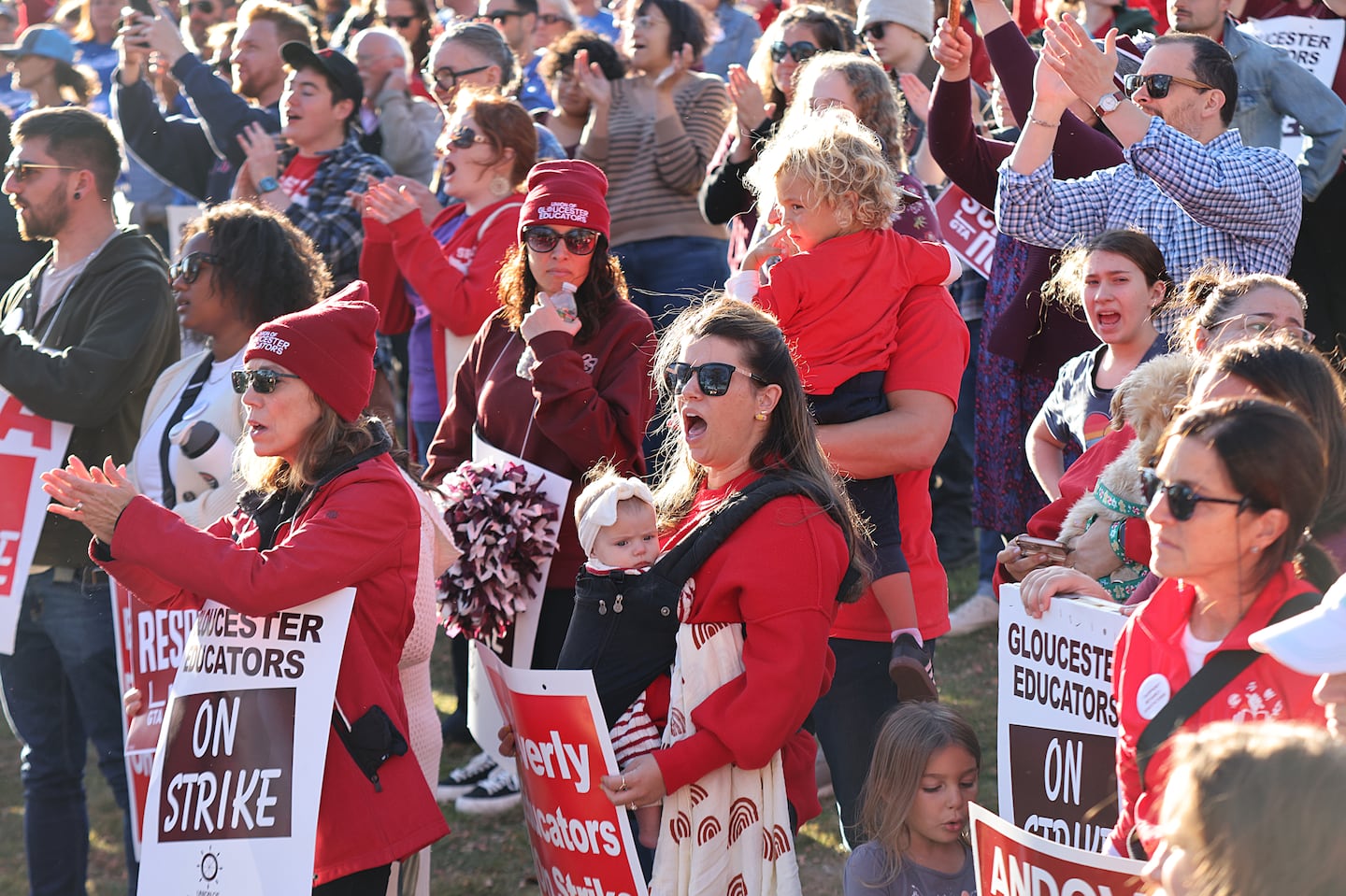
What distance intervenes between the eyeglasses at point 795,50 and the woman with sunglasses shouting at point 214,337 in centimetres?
237

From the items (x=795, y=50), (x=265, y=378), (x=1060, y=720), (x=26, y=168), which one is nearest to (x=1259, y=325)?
(x=1060, y=720)

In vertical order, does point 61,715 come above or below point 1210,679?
below

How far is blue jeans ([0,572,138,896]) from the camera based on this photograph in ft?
16.0

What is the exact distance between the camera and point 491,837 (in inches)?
219

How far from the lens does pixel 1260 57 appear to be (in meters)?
5.85

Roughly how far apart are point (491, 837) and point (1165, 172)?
3186 mm

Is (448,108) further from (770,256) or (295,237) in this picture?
(770,256)

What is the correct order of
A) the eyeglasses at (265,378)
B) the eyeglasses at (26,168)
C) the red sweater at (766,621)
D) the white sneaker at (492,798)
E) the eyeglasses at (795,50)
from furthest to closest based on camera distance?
the eyeglasses at (795,50), the white sneaker at (492,798), the eyeglasses at (26,168), the eyeglasses at (265,378), the red sweater at (766,621)

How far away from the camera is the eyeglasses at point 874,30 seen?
695 cm

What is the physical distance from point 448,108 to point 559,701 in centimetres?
430

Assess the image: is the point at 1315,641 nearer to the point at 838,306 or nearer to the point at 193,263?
the point at 838,306

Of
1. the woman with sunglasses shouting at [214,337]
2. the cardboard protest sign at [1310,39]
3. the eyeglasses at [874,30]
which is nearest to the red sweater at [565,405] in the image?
the woman with sunglasses shouting at [214,337]

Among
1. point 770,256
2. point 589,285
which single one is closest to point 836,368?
point 770,256

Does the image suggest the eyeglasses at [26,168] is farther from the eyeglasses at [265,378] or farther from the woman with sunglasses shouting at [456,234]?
the eyeglasses at [265,378]
